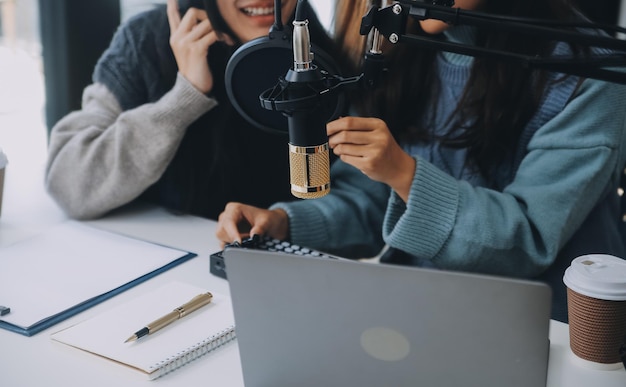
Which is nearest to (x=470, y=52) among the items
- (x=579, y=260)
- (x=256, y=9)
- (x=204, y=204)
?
(x=579, y=260)

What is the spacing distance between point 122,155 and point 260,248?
15.2 inches

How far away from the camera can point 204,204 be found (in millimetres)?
1495

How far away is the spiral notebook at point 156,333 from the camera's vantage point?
88cm

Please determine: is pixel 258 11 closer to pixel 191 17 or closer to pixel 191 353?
pixel 191 17

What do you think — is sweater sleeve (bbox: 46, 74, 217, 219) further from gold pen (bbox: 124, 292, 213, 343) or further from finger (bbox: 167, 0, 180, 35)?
gold pen (bbox: 124, 292, 213, 343)

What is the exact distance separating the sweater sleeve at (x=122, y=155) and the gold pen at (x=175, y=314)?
1.41 feet

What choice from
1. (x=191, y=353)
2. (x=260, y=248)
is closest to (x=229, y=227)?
(x=260, y=248)

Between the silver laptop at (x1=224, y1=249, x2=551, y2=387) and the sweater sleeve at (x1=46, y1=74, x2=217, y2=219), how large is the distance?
0.69 meters

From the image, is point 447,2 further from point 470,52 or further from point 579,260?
point 579,260

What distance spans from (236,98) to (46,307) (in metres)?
0.40

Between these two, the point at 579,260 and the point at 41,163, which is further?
the point at 41,163

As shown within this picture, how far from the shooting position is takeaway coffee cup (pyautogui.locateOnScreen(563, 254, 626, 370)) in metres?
0.83

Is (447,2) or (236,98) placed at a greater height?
(447,2)

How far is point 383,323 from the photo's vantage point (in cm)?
68
